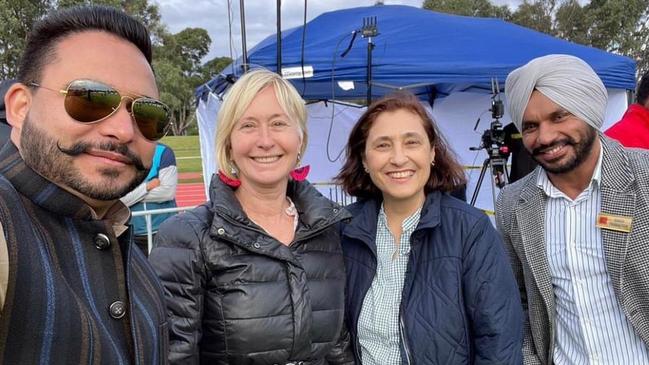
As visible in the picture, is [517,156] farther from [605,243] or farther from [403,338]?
[403,338]

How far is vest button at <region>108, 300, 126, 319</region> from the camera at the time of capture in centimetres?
95

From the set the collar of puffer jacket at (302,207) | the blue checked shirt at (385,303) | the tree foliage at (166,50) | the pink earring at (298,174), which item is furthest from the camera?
the tree foliage at (166,50)

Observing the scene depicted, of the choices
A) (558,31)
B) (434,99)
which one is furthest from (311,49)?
(558,31)

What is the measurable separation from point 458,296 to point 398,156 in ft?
1.81

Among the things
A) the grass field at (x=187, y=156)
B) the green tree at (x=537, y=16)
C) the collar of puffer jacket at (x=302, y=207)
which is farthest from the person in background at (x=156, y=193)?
the green tree at (x=537, y=16)

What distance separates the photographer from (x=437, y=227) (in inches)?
66.0

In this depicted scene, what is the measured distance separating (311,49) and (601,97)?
3.61 metres

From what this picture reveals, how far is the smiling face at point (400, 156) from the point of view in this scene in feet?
5.74

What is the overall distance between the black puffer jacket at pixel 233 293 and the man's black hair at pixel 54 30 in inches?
25.5

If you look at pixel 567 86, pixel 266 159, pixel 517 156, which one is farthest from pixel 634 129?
pixel 266 159

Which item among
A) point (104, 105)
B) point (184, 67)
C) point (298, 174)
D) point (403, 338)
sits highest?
point (184, 67)

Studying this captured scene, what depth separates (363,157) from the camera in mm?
1954

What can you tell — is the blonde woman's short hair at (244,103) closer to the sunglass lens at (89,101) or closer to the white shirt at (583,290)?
the sunglass lens at (89,101)

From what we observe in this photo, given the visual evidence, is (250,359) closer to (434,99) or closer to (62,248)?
(62,248)
